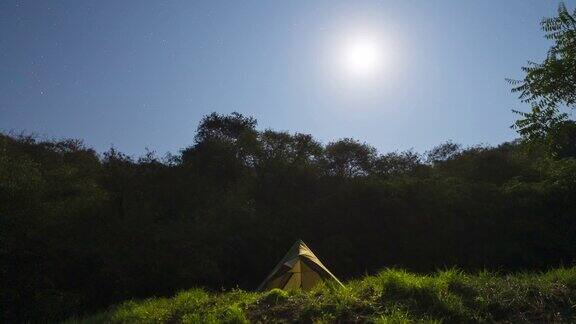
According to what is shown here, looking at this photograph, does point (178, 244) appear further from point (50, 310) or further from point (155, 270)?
point (50, 310)

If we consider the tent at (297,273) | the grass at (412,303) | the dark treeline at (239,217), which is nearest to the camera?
the grass at (412,303)

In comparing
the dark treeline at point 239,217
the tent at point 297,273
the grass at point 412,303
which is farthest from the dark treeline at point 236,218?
the grass at point 412,303

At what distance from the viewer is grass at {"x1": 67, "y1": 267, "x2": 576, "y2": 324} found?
5.97 metres

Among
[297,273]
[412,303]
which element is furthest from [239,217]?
[412,303]

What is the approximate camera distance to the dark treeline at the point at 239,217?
61.4ft

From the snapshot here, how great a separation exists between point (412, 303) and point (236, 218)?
21.0 meters

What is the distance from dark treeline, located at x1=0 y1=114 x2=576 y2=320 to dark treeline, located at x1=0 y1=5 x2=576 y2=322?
0.23 ft

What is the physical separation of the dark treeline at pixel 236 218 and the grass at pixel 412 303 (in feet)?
42.5

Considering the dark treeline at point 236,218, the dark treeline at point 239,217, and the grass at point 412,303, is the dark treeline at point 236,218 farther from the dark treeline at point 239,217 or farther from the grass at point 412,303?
the grass at point 412,303

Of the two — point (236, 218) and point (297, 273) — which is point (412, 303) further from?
point (236, 218)

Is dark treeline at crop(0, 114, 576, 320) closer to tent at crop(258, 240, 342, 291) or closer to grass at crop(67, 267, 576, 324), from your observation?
tent at crop(258, 240, 342, 291)

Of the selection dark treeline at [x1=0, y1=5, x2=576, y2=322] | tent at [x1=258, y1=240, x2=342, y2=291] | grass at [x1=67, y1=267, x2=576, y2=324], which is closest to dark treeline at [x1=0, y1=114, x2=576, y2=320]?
dark treeline at [x1=0, y1=5, x2=576, y2=322]

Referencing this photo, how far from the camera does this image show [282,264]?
15.3m

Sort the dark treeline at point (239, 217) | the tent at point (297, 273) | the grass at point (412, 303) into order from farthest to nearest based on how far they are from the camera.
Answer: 1. the dark treeline at point (239, 217)
2. the tent at point (297, 273)
3. the grass at point (412, 303)
